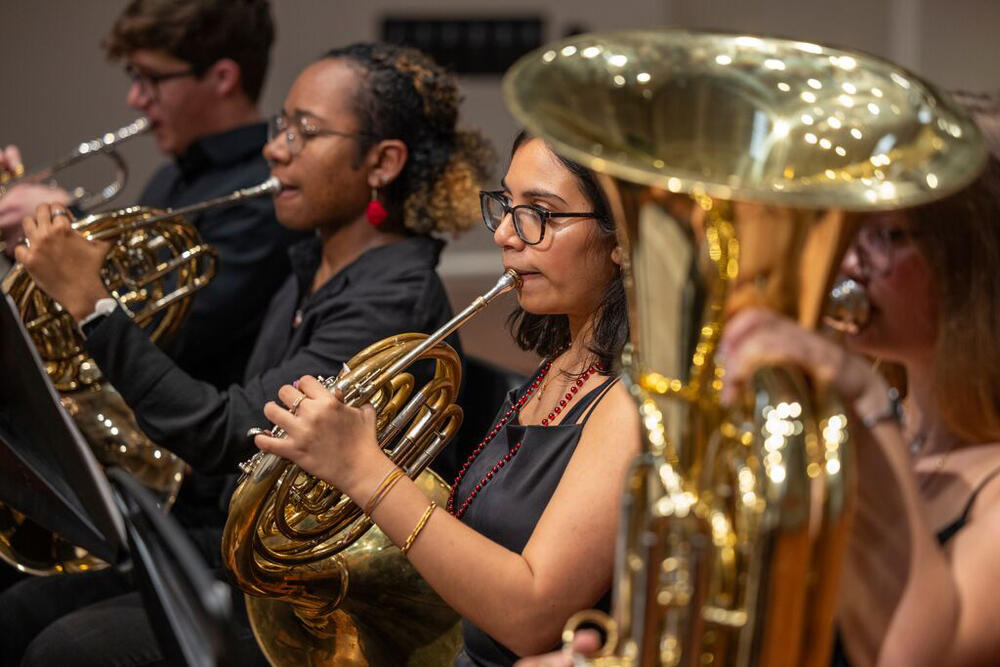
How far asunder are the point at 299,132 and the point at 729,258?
1.21 m

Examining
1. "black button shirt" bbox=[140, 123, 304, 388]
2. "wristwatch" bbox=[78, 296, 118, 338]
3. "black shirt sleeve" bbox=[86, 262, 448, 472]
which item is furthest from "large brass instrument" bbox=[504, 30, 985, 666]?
"black button shirt" bbox=[140, 123, 304, 388]

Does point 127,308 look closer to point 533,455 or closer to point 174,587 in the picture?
point 533,455

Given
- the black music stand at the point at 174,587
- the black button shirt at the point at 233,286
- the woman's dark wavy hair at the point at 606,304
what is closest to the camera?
the black music stand at the point at 174,587

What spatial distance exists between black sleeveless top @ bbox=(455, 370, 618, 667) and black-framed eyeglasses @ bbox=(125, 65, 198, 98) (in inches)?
56.5

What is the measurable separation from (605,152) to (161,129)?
1.88 meters

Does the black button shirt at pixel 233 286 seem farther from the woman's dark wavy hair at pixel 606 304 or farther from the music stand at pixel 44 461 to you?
the woman's dark wavy hair at pixel 606 304

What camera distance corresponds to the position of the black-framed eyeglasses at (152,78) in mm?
2492

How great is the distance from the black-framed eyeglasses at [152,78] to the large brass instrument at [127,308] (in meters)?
0.52

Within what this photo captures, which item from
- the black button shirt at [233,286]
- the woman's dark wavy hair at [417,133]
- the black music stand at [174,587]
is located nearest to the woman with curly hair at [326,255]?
the woman's dark wavy hair at [417,133]

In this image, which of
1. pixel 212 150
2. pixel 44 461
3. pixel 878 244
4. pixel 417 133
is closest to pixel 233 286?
pixel 212 150

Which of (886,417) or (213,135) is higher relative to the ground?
(886,417)

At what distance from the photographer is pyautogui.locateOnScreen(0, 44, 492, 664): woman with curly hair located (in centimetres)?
177

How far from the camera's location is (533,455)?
1.33 m

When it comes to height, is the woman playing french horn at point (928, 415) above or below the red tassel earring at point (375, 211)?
above
